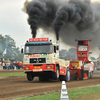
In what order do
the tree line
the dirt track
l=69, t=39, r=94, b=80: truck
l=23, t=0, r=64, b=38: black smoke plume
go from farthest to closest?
the tree line → l=23, t=0, r=64, b=38: black smoke plume → l=69, t=39, r=94, b=80: truck → the dirt track

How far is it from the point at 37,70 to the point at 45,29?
550 inches

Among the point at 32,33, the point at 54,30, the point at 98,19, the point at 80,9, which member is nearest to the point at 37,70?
the point at 32,33

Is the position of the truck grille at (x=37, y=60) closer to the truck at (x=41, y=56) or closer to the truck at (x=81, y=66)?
the truck at (x=41, y=56)

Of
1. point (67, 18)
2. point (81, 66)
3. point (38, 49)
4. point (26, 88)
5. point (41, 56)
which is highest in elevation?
point (67, 18)

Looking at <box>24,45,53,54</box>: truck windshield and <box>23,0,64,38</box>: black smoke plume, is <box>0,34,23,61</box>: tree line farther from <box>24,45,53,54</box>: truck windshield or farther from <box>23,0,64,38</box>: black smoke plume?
<box>24,45,53,54</box>: truck windshield

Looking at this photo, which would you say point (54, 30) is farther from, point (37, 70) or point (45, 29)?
point (37, 70)

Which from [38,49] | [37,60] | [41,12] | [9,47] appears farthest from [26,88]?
[9,47]

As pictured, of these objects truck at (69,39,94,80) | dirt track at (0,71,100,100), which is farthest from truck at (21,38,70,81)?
truck at (69,39,94,80)

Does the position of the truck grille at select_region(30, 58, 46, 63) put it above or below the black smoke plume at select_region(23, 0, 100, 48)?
below

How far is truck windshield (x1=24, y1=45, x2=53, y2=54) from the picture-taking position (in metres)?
17.0

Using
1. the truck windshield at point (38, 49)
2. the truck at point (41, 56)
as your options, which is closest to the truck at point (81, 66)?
the truck at point (41, 56)

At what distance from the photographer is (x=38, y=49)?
1706cm

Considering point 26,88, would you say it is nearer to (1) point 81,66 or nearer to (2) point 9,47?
(1) point 81,66

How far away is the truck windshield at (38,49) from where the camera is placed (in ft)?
55.6
